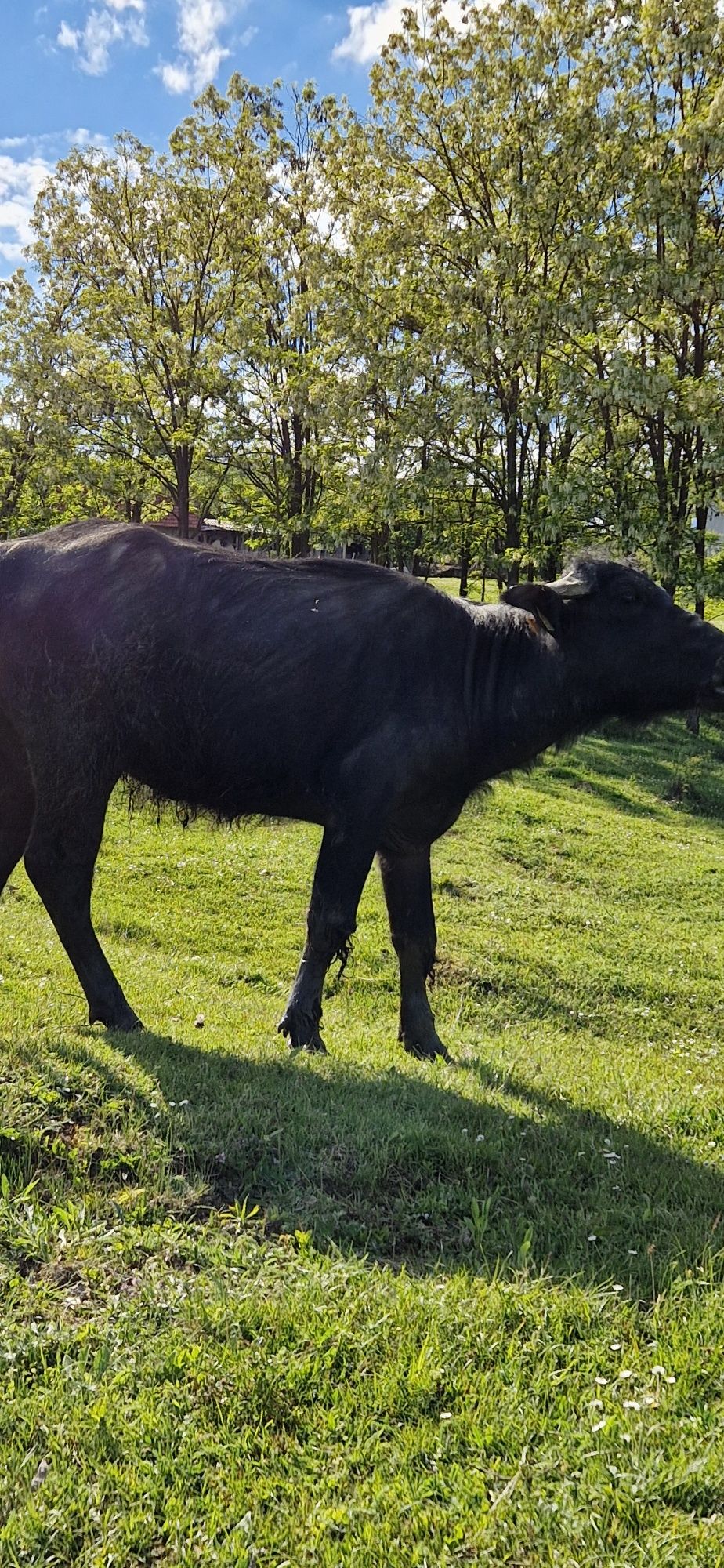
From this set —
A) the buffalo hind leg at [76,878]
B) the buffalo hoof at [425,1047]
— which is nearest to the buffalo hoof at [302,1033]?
the buffalo hoof at [425,1047]

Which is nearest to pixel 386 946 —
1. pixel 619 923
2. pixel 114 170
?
pixel 619 923

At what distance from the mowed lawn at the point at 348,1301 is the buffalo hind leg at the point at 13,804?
1.00 metres

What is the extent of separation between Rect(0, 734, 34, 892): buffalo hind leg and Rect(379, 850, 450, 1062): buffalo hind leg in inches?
95.4

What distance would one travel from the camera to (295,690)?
6.29 meters

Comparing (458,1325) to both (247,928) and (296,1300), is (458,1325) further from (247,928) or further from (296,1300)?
(247,928)

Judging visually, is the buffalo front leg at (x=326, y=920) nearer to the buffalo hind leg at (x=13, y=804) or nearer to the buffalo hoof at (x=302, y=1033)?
the buffalo hoof at (x=302, y=1033)

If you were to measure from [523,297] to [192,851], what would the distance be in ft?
54.3

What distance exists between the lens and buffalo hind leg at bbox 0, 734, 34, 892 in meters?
6.74

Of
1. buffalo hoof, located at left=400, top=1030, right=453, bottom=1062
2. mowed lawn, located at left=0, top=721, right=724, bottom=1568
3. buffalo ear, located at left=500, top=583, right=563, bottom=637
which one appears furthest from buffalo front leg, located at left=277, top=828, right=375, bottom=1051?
buffalo ear, located at left=500, top=583, right=563, bottom=637

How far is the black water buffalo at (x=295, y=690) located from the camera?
6.27 metres

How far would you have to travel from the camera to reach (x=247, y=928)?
11.5m

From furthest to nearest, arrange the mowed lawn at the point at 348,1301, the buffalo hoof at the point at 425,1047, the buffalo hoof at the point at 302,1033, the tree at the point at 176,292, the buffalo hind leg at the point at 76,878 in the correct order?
the tree at the point at 176,292
the buffalo hoof at the point at 425,1047
the buffalo hoof at the point at 302,1033
the buffalo hind leg at the point at 76,878
the mowed lawn at the point at 348,1301

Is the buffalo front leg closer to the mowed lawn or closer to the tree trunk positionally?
the mowed lawn

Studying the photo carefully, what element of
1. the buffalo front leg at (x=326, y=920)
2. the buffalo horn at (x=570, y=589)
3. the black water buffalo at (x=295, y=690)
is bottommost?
the buffalo front leg at (x=326, y=920)
